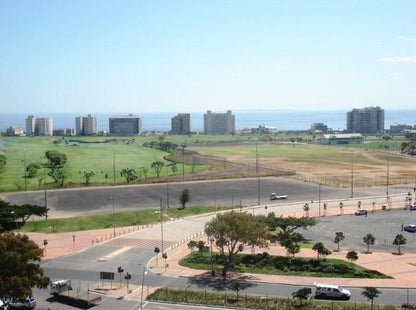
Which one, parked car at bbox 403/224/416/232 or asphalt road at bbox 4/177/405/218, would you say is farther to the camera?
asphalt road at bbox 4/177/405/218

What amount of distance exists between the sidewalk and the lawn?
0.93 metres

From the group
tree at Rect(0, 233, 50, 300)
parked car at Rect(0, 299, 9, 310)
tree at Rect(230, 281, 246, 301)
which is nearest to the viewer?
tree at Rect(0, 233, 50, 300)

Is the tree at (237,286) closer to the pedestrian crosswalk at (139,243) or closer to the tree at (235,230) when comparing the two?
the tree at (235,230)

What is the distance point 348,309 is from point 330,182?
2459 inches

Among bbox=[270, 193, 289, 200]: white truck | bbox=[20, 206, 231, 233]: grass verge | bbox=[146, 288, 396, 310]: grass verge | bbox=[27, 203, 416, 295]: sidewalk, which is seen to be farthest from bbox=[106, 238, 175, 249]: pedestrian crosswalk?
bbox=[270, 193, 289, 200]: white truck

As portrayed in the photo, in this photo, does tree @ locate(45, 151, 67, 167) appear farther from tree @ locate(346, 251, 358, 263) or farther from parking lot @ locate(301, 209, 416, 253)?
tree @ locate(346, 251, 358, 263)

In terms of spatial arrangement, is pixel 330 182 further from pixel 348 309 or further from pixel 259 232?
pixel 348 309

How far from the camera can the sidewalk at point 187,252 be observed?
36.4 meters

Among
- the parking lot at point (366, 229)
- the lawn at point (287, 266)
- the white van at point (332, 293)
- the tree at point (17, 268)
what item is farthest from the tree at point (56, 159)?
the white van at point (332, 293)

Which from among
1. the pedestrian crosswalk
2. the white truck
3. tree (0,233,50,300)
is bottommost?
the pedestrian crosswalk

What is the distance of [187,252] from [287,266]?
377 inches

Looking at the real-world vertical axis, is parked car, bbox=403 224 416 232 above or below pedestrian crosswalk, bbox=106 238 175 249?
above

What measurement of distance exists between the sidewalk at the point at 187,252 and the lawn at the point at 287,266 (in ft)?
3.05

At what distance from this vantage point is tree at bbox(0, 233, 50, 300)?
86.2 ft
